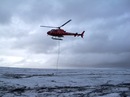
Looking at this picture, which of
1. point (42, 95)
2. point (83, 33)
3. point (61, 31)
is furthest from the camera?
point (83, 33)

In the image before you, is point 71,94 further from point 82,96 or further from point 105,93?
point 105,93

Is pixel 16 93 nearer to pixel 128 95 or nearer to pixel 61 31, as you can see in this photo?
pixel 128 95

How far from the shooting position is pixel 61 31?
32.0 meters

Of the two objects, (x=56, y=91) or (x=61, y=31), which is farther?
(x=61, y=31)

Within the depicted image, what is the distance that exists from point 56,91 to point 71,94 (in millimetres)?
873

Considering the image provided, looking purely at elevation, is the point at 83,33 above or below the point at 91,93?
above

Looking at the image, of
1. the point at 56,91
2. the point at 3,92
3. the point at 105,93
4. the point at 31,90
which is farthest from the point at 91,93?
the point at 3,92

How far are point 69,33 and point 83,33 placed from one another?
412cm

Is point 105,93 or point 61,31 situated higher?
point 61,31

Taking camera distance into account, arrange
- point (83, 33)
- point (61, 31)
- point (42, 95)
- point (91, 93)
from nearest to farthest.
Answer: point (42, 95) < point (91, 93) < point (61, 31) < point (83, 33)

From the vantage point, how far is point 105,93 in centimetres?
1137

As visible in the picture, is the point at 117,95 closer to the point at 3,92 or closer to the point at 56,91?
the point at 56,91

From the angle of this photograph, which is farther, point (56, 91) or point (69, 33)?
point (69, 33)

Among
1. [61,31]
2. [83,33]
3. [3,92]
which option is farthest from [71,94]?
[83,33]
